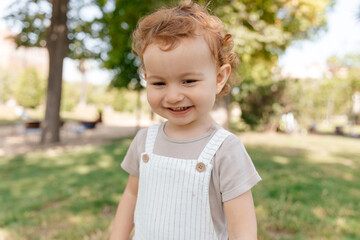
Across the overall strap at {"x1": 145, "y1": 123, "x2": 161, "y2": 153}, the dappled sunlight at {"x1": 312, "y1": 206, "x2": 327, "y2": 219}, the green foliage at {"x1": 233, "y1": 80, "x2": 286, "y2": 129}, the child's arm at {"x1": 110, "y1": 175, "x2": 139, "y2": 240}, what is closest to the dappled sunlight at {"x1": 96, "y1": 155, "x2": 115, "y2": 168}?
the dappled sunlight at {"x1": 312, "y1": 206, "x2": 327, "y2": 219}

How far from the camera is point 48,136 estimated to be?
33.8ft

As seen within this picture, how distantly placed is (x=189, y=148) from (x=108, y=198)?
3227 millimetres

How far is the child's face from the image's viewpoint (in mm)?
1073

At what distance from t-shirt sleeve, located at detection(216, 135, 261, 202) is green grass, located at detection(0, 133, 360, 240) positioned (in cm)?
209

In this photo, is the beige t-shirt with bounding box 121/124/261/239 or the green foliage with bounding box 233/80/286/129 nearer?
the beige t-shirt with bounding box 121/124/261/239

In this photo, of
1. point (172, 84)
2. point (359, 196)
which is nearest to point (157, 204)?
point (172, 84)

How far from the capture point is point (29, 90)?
105ft

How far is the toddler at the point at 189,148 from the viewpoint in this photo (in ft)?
3.57

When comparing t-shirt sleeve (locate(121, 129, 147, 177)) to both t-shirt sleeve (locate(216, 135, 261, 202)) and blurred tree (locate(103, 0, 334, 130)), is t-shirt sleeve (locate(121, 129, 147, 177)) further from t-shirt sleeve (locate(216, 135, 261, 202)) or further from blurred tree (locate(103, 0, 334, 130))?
blurred tree (locate(103, 0, 334, 130))

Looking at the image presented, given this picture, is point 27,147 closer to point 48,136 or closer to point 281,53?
point 48,136

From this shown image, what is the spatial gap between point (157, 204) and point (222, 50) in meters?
0.70

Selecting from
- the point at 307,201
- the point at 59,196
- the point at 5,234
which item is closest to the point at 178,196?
the point at 5,234

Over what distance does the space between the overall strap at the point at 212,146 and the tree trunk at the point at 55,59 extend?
1008 cm

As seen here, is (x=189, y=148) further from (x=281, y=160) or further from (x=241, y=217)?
(x=281, y=160)
